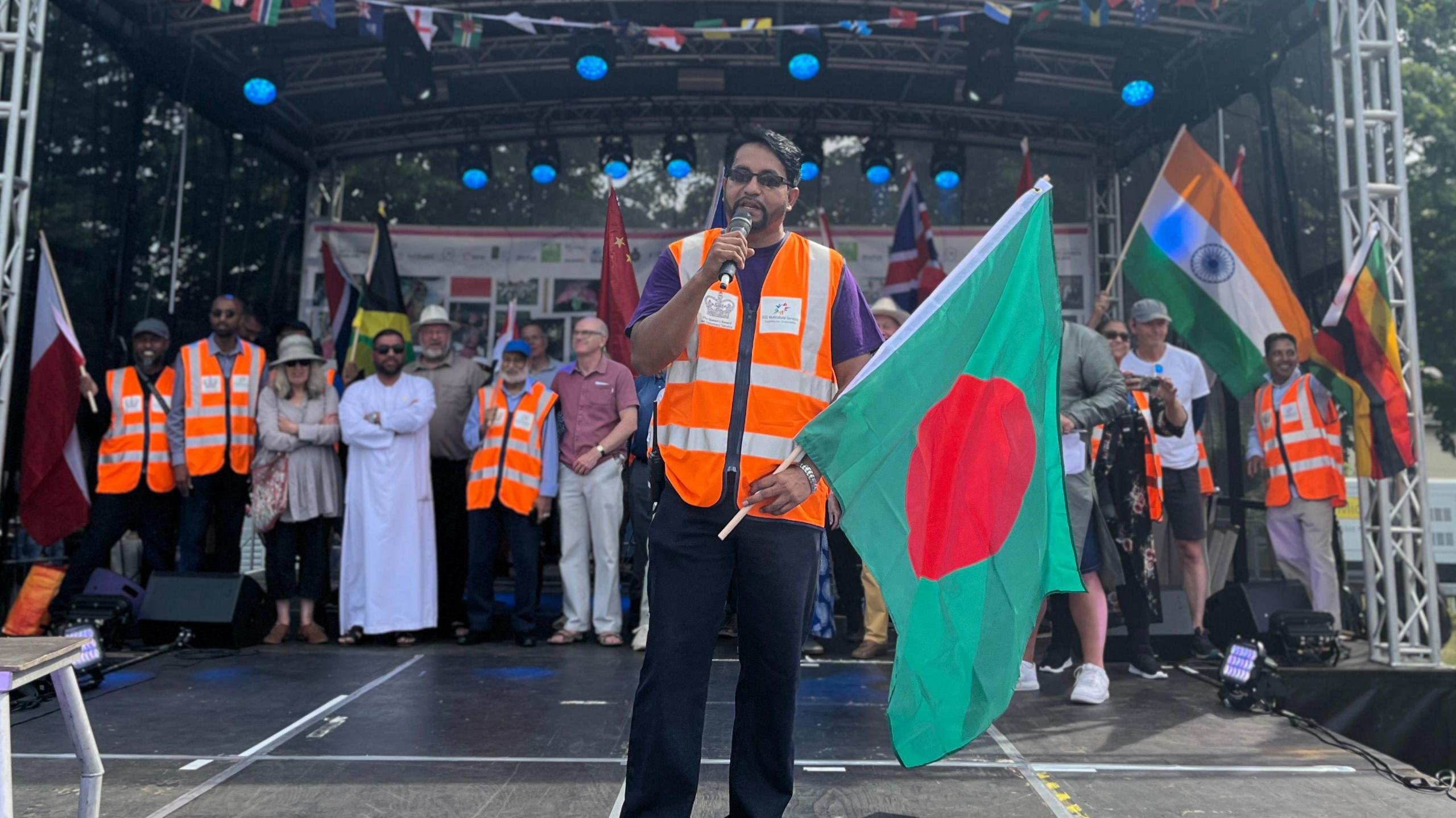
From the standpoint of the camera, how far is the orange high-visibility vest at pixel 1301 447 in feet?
23.7

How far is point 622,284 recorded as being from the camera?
7309 mm

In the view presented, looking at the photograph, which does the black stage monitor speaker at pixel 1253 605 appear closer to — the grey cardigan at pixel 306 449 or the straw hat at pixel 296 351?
the grey cardigan at pixel 306 449

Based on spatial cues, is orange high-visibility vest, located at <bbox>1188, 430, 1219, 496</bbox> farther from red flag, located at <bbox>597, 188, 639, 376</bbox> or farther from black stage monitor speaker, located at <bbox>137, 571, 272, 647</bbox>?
black stage monitor speaker, located at <bbox>137, 571, 272, 647</bbox>

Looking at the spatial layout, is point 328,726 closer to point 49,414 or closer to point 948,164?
point 49,414

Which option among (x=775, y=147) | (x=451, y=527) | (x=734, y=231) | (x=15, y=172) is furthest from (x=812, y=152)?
(x=734, y=231)

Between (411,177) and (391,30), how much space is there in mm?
2411

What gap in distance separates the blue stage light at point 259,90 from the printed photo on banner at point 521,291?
8.77ft

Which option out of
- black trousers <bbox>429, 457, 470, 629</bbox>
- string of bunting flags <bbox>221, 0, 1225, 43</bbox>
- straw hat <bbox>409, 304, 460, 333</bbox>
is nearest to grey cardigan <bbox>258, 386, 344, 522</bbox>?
black trousers <bbox>429, 457, 470, 629</bbox>

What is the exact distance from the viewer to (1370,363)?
21.7 ft

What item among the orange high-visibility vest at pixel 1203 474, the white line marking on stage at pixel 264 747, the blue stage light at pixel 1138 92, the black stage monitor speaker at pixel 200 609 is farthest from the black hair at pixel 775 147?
the blue stage light at pixel 1138 92

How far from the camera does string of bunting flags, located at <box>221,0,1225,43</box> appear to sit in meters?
7.61

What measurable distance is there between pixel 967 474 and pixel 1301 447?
507 centimetres

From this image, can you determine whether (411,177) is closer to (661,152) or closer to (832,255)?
(661,152)

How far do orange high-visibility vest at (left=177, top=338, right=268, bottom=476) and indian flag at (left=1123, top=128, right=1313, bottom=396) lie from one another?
5.63m
